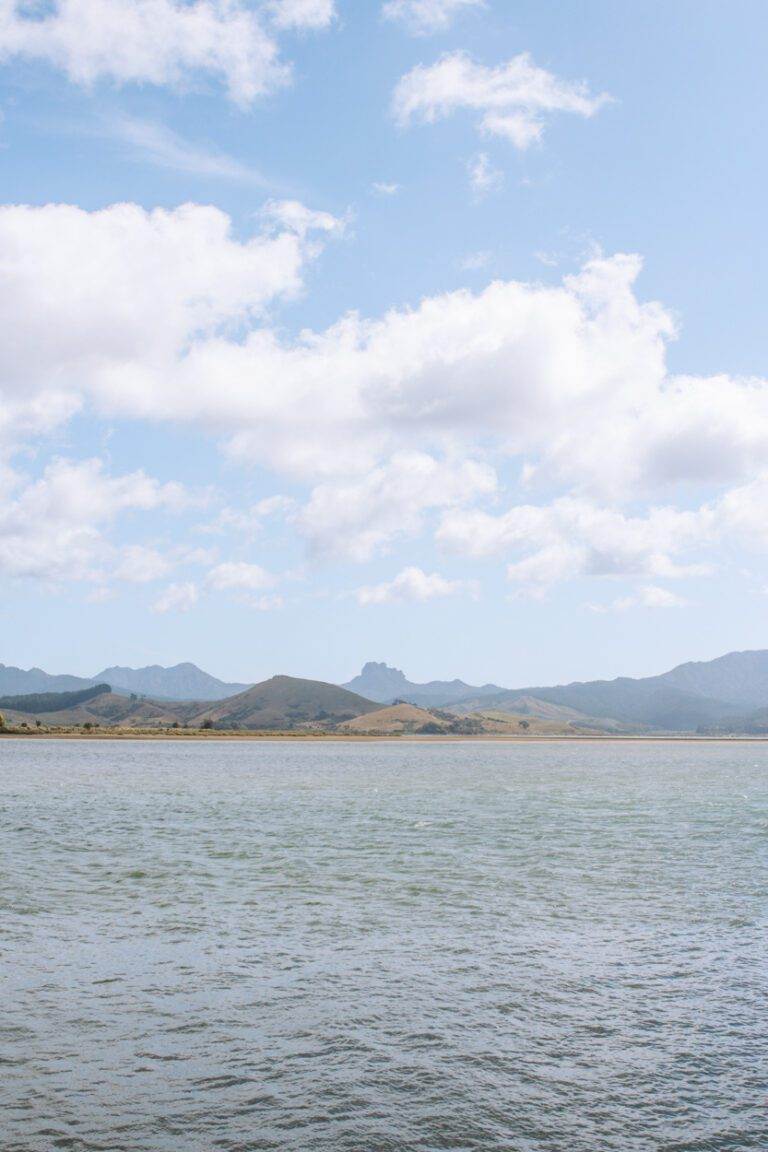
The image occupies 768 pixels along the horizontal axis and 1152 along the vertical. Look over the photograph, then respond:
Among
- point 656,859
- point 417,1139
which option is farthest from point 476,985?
point 656,859

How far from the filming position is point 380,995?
76.8 feet

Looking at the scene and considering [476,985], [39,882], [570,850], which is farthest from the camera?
[570,850]

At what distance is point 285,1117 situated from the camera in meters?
16.1

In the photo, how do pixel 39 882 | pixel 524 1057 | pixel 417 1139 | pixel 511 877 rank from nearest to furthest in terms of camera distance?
pixel 417 1139, pixel 524 1057, pixel 39 882, pixel 511 877

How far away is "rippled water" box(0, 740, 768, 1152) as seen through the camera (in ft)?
53.2

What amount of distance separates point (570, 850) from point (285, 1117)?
3723 cm

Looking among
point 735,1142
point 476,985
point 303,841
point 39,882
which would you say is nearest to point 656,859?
point 303,841

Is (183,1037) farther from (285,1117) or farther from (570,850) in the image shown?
(570,850)

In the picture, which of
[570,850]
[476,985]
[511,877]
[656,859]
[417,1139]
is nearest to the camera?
[417,1139]

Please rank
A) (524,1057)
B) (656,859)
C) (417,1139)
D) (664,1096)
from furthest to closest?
(656,859), (524,1057), (664,1096), (417,1139)

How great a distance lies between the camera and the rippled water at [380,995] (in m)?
16.2

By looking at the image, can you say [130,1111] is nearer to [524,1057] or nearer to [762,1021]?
[524,1057]

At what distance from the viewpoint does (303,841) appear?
53.6 m

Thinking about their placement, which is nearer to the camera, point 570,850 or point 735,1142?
point 735,1142
